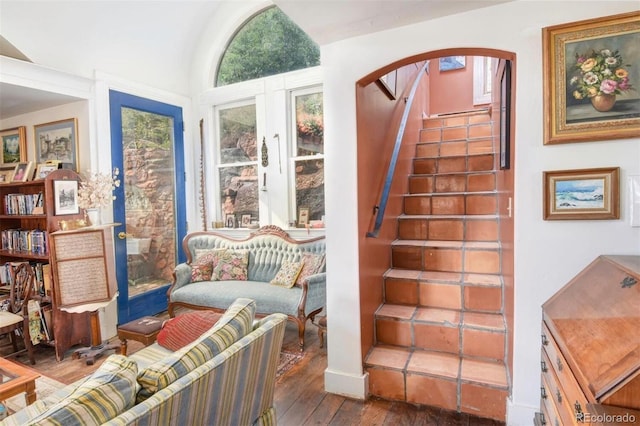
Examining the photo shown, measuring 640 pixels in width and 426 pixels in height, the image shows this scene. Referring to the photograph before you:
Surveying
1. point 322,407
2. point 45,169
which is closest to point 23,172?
point 45,169

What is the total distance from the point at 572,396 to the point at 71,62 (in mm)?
4446

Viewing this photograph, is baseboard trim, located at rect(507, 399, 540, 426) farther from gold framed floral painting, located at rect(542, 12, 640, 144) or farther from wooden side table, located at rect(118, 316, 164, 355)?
wooden side table, located at rect(118, 316, 164, 355)

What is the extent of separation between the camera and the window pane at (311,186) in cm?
406

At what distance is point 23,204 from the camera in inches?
142

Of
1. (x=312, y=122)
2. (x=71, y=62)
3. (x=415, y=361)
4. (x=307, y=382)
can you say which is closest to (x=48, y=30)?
(x=71, y=62)

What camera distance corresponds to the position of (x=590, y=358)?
1161 millimetres

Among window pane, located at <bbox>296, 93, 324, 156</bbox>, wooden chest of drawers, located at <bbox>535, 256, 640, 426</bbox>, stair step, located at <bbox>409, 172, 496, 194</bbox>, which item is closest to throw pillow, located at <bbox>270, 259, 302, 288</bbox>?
window pane, located at <bbox>296, 93, 324, 156</bbox>

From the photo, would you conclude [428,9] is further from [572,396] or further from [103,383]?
[103,383]

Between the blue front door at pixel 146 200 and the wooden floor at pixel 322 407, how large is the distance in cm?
123

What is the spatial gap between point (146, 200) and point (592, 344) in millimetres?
4272

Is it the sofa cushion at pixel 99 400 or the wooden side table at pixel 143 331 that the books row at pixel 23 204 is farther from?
the sofa cushion at pixel 99 400

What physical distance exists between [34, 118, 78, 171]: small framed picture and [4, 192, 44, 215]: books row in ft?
1.41

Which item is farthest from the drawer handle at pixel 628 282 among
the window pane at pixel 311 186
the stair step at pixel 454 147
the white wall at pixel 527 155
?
the window pane at pixel 311 186

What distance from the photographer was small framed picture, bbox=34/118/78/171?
3594 millimetres
